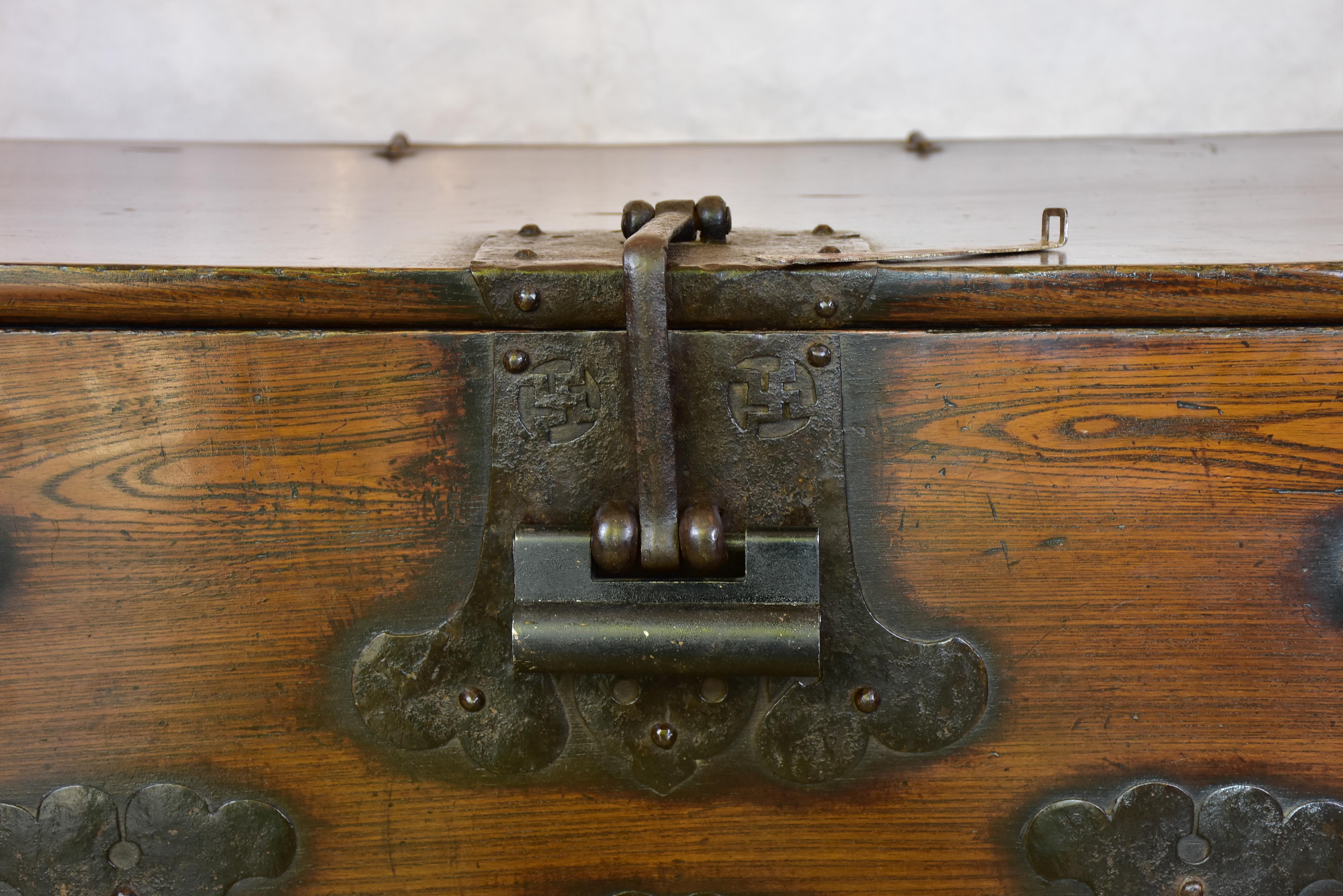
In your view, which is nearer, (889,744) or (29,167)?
(889,744)

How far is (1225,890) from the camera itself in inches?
30.6

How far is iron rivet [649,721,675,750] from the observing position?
0.77 meters

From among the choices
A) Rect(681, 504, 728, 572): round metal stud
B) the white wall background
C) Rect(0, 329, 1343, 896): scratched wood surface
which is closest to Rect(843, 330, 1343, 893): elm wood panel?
Rect(0, 329, 1343, 896): scratched wood surface

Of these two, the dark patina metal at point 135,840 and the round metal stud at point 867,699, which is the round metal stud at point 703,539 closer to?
the round metal stud at point 867,699

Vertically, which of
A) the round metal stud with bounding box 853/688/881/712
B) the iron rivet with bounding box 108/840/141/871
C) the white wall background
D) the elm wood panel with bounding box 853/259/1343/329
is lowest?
the iron rivet with bounding box 108/840/141/871

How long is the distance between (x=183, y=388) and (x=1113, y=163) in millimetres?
1083

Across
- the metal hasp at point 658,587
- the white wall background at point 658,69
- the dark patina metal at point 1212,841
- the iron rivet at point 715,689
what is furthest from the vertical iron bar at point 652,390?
the white wall background at point 658,69

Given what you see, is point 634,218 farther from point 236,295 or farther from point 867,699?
point 867,699

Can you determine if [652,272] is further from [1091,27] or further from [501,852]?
[1091,27]

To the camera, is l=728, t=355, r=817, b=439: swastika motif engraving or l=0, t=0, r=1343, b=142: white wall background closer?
l=728, t=355, r=817, b=439: swastika motif engraving

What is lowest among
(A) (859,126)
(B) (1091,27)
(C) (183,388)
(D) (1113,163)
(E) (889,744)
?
(E) (889,744)

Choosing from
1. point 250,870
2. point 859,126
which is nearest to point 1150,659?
point 250,870

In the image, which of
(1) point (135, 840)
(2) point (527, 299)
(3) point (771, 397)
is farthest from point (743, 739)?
(1) point (135, 840)

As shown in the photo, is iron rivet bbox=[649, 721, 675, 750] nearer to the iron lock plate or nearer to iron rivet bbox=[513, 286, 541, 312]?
the iron lock plate
